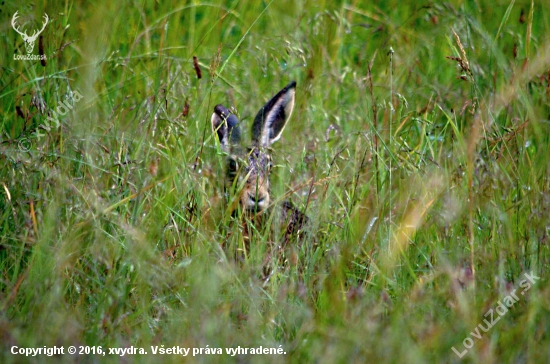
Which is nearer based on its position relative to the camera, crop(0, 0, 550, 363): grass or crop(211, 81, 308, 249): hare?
crop(0, 0, 550, 363): grass

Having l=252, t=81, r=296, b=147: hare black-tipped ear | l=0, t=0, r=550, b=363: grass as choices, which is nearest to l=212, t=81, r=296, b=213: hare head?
l=252, t=81, r=296, b=147: hare black-tipped ear

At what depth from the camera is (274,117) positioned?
462 centimetres

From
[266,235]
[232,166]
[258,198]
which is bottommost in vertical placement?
[258,198]

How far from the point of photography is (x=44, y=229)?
9.53 ft

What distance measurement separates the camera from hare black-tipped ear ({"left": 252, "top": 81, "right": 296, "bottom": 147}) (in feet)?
14.6

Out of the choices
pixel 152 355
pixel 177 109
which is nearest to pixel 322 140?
pixel 177 109

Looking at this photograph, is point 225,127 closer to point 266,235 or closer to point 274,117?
point 274,117

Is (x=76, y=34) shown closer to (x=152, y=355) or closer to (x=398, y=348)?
(x=152, y=355)

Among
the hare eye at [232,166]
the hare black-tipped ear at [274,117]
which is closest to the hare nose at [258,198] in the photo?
the hare eye at [232,166]

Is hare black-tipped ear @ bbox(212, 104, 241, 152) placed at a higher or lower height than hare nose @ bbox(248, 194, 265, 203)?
higher

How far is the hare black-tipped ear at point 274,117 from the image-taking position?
4.46m

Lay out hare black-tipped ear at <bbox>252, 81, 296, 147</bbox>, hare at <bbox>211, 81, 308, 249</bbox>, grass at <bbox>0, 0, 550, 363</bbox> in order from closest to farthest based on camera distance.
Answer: grass at <bbox>0, 0, 550, 363</bbox>
hare at <bbox>211, 81, 308, 249</bbox>
hare black-tipped ear at <bbox>252, 81, 296, 147</bbox>

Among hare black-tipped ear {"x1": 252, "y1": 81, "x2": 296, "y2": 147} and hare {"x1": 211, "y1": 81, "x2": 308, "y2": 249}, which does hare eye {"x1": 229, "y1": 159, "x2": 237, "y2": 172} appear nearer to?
hare {"x1": 211, "y1": 81, "x2": 308, "y2": 249}

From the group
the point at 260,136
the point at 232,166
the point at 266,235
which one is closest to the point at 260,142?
the point at 260,136
